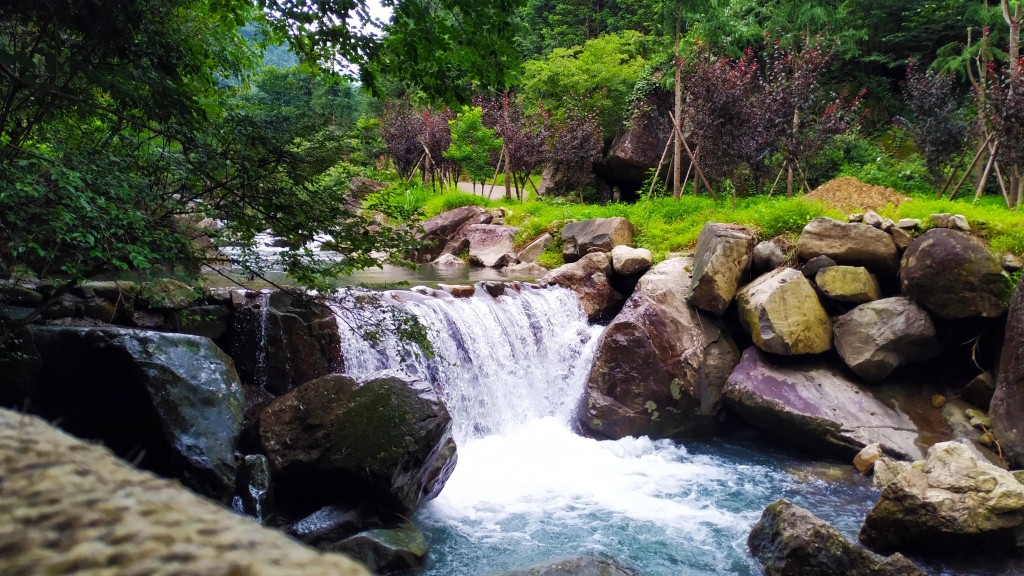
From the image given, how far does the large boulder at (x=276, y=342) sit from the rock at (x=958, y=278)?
6.86m

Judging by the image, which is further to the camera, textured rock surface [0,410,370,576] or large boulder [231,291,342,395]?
large boulder [231,291,342,395]

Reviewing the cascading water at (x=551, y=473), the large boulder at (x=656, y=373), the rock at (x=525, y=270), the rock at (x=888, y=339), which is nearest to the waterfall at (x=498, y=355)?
the cascading water at (x=551, y=473)

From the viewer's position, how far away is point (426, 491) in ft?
18.4

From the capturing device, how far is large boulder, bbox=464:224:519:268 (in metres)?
15.0

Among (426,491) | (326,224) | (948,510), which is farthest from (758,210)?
(326,224)

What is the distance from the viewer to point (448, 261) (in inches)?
631

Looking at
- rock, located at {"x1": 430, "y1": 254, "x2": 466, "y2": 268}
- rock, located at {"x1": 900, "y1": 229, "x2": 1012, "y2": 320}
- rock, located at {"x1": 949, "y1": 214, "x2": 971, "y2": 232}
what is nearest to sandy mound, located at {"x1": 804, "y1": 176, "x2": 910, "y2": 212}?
rock, located at {"x1": 949, "y1": 214, "x2": 971, "y2": 232}

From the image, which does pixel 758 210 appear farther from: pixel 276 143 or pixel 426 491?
pixel 276 143

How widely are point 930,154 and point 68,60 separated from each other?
14.7 metres

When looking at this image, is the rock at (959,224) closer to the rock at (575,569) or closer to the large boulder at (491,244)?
the rock at (575,569)

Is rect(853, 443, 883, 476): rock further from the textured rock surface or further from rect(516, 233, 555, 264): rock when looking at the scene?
rect(516, 233, 555, 264): rock

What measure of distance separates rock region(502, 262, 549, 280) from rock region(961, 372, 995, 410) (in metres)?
7.53

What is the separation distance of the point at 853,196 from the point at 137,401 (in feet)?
38.7

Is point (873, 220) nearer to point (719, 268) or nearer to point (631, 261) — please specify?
point (719, 268)
